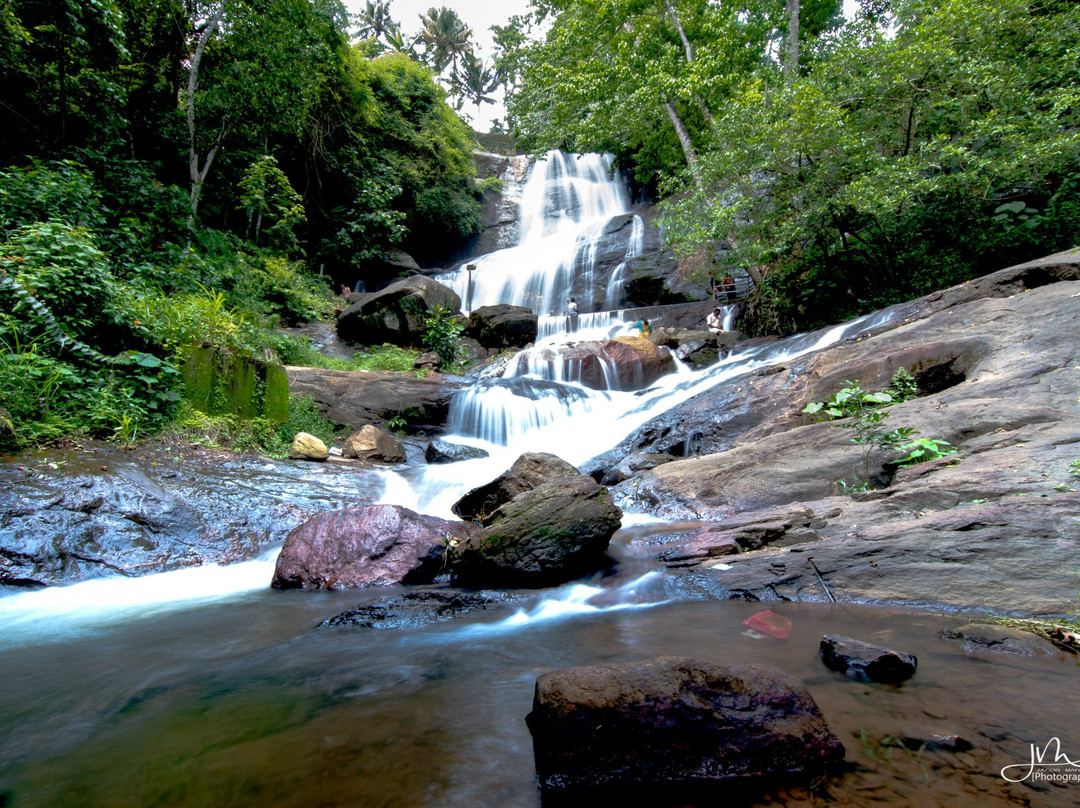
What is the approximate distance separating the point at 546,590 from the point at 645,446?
4.96 meters

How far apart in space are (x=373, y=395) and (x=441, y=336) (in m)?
5.21

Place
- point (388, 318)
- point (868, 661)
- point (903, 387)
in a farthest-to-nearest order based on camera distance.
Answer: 1. point (388, 318)
2. point (903, 387)
3. point (868, 661)

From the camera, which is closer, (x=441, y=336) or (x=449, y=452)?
(x=449, y=452)

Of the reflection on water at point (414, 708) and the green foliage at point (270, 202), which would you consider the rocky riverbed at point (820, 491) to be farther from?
the green foliage at point (270, 202)

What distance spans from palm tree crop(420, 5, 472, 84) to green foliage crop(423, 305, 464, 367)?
1499 inches

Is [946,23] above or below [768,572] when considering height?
above

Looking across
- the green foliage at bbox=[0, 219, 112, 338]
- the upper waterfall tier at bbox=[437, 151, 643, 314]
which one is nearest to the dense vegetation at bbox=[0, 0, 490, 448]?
the green foliage at bbox=[0, 219, 112, 338]

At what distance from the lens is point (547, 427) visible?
11336 mm

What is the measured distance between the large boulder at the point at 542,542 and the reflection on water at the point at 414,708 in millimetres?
581

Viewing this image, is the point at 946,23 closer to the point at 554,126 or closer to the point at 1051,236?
the point at 1051,236

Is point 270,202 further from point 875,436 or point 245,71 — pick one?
point 875,436

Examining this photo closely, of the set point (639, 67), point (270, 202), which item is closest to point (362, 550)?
point (270, 202)

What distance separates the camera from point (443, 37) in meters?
45.3

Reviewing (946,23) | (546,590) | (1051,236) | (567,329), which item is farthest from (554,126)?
(546,590)
